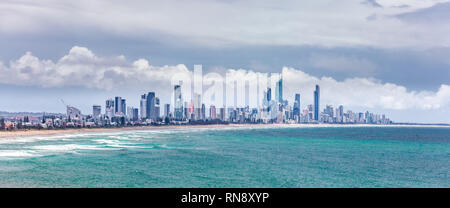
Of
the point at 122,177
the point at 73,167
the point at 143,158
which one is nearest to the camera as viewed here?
the point at 122,177

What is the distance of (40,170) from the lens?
4050 cm

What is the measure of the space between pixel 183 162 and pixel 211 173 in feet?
32.0

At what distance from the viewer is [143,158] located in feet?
178
